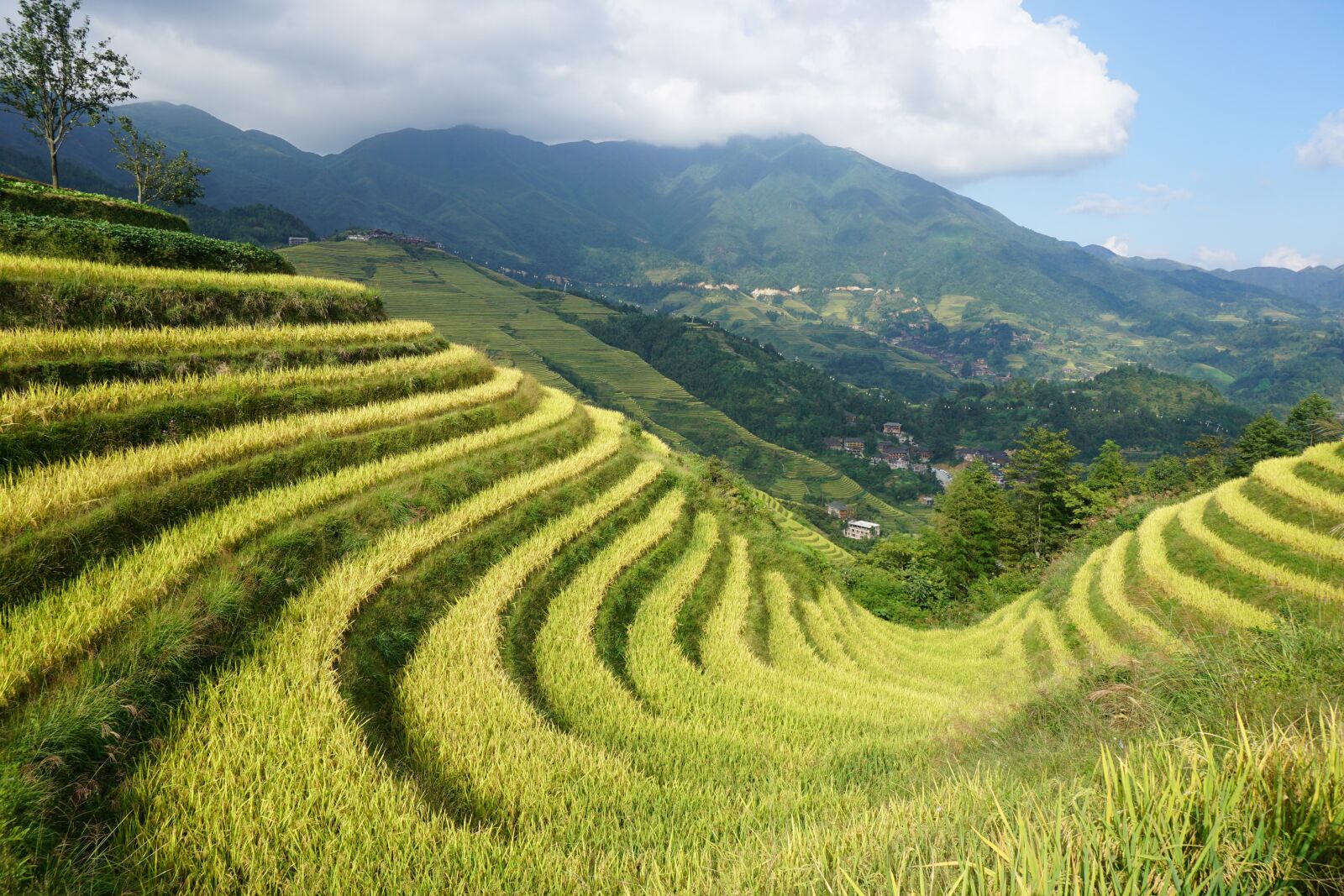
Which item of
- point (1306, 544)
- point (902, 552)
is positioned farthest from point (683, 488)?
point (902, 552)

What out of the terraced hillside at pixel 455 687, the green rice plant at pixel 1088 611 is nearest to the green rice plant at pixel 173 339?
the terraced hillside at pixel 455 687

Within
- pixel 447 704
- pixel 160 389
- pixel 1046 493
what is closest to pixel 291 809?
pixel 447 704

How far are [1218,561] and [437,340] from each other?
20.4 m

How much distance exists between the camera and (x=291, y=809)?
125 inches

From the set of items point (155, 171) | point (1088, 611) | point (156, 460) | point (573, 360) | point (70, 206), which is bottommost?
point (573, 360)

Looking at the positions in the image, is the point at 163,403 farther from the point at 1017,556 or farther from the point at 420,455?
the point at 1017,556

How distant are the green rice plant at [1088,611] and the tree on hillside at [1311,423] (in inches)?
1756

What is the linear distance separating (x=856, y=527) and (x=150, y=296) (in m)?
93.0

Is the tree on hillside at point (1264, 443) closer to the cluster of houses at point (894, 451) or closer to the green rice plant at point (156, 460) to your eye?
the green rice plant at point (156, 460)

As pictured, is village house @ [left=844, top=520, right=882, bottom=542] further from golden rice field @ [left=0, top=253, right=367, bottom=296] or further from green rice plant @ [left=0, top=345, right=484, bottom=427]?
golden rice field @ [left=0, top=253, right=367, bottom=296]

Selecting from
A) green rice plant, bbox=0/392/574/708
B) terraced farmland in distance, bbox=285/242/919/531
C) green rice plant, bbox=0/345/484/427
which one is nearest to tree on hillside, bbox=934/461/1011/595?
green rice plant, bbox=0/345/484/427

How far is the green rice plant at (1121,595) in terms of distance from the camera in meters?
12.9

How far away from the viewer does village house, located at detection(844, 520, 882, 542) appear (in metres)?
90.6

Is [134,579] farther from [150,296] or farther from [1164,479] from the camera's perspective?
[1164,479]
